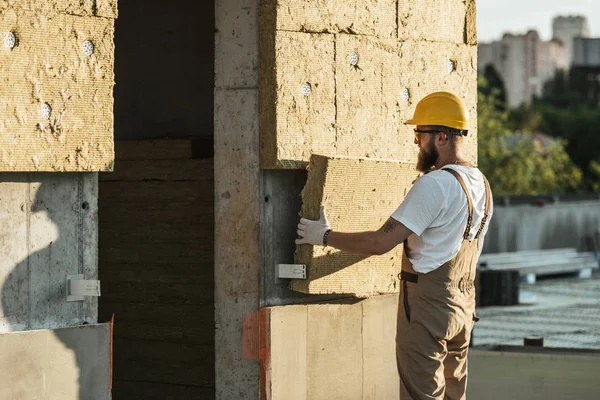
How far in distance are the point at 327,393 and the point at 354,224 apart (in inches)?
40.8

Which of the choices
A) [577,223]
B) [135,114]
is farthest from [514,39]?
[135,114]

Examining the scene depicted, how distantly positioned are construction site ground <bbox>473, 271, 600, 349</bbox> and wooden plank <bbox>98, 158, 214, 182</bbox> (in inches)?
236

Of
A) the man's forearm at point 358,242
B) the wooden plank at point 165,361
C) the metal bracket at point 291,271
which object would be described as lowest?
the wooden plank at point 165,361

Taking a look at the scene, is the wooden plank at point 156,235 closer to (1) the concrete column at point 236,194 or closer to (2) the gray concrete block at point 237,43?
(1) the concrete column at point 236,194

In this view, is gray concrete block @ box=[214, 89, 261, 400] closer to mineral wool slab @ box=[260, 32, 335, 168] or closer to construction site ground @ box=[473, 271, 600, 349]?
mineral wool slab @ box=[260, 32, 335, 168]

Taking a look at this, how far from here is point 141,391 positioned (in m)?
7.98

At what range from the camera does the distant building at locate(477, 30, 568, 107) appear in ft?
405

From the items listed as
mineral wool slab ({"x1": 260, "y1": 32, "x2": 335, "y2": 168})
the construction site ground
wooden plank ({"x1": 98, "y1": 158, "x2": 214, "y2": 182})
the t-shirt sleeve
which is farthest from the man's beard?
the construction site ground

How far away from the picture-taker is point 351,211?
22.3 feet

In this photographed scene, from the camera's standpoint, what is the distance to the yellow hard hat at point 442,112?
235 inches

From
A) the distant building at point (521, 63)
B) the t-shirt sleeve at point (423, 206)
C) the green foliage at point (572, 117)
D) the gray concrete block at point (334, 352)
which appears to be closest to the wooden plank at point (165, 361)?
the gray concrete block at point (334, 352)

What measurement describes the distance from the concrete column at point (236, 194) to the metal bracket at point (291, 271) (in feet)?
0.44

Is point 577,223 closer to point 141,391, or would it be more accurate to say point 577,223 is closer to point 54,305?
point 141,391

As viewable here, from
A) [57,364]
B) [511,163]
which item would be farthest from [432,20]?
[511,163]
